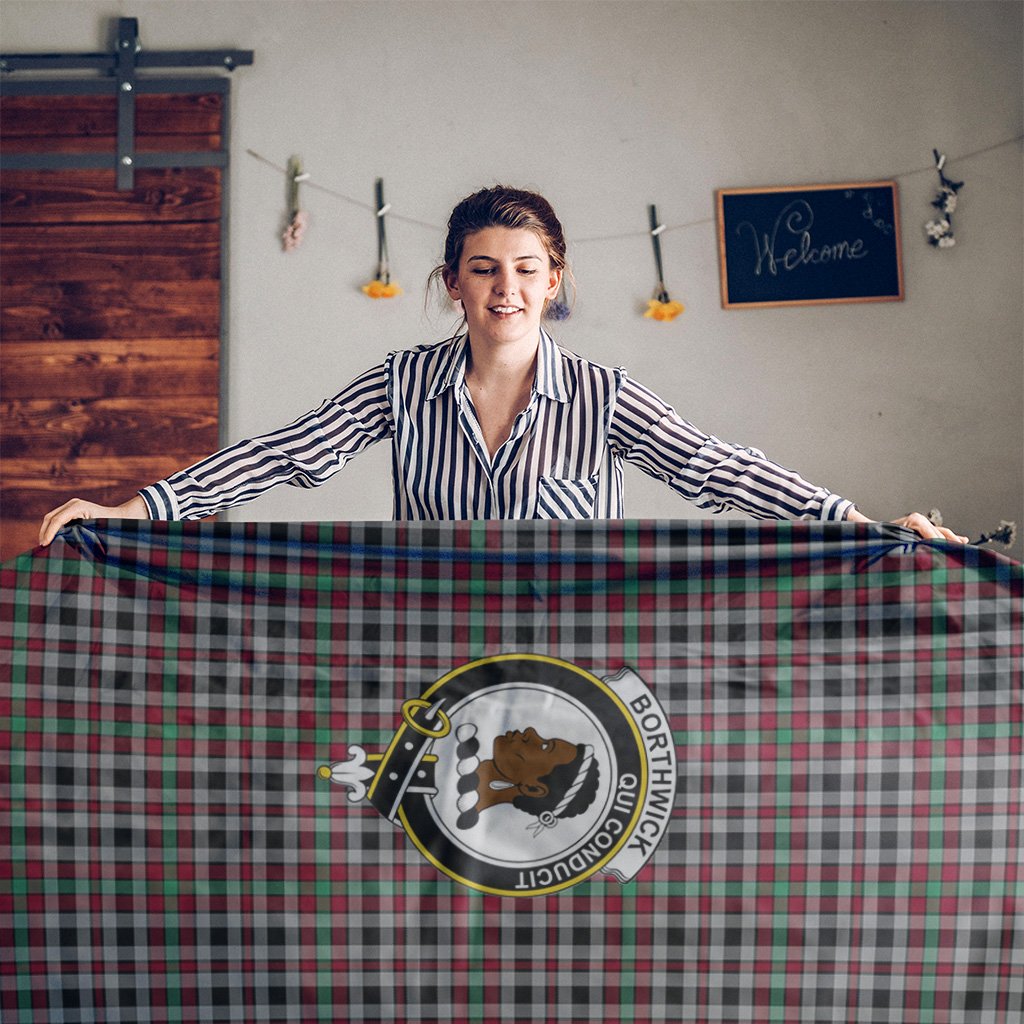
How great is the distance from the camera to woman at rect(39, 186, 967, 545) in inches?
68.9

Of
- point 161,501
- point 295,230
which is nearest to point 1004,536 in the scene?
point 295,230

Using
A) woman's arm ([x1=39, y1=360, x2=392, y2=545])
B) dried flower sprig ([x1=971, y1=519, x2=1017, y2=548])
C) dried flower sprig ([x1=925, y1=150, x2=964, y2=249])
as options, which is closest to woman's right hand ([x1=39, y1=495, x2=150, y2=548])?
woman's arm ([x1=39, y1=360, x2=392, y2=545])

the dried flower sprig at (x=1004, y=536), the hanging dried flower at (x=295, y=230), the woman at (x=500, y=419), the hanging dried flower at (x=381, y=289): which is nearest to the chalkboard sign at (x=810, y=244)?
the dried flower sprig at (x=1004, y=536)

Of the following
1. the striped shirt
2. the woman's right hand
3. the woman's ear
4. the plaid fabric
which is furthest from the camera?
the woman's ear

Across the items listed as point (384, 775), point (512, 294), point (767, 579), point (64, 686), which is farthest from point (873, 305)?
point (64, 686)

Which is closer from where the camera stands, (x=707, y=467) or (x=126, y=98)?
(x=707, y=467)

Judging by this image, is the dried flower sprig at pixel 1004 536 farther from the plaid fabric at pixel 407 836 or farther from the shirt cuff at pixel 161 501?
the shirt cuff at pixel 161 501

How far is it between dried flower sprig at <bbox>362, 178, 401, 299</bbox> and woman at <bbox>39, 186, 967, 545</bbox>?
1147 millimetres

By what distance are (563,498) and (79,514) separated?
730 millimetres

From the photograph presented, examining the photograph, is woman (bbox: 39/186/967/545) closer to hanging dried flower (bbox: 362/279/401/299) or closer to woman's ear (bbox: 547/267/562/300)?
woman's ear (bbox: 547/267/562/300)

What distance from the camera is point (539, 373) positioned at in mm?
1783

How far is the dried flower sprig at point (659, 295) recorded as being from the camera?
2.92 metres

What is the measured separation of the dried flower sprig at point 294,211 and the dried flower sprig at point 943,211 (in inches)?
66.3

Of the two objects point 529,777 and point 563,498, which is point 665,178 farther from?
point 529,777
